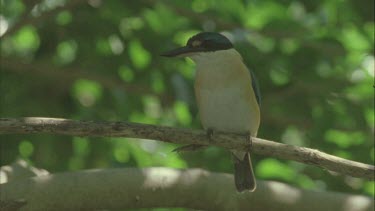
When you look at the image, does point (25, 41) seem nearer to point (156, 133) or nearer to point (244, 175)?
point (244, 175)

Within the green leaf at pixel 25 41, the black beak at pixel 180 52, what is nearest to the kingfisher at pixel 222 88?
the black beak at pixel 180 52

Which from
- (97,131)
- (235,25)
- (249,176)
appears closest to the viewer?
(97,131)

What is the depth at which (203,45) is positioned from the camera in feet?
18.8

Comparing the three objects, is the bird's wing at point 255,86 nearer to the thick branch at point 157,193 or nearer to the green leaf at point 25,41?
the thick branch at point 157,193

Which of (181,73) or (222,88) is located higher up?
(222,88)

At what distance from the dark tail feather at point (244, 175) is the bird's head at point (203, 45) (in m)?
0.85

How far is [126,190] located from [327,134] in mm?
1888

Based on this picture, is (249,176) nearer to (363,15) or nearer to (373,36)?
(363,15)

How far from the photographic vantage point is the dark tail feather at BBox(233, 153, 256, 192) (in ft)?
17.0

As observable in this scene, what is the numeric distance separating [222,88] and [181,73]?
929 millimetres

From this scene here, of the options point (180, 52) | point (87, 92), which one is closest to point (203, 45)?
point (180, 52)

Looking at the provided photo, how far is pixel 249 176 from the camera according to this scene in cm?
540

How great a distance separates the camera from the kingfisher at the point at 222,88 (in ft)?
18.6

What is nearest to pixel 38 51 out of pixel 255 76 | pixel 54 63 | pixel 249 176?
pixel 54 63
